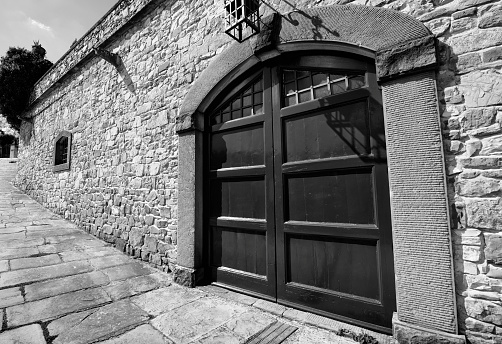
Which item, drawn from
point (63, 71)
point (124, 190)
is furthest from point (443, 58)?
point (63, 71)

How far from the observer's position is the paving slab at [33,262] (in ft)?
11.6

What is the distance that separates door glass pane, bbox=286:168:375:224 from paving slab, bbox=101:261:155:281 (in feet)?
8.00

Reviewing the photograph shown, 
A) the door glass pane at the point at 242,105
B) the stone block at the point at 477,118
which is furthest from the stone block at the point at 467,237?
the door glass pane at the point at 242,105

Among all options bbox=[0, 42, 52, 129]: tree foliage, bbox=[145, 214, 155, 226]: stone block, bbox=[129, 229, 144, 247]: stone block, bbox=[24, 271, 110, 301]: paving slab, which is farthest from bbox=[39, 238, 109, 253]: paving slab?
bbox=[0, 42, 52, 129]: tree foliage

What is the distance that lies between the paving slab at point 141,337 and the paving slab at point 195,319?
52mm

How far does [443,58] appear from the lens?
1.91m

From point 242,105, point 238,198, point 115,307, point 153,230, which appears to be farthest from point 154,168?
point 115,307

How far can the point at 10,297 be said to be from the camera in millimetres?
2689

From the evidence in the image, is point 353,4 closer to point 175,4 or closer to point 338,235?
point 338,235

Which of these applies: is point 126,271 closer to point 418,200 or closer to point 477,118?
point 418,200

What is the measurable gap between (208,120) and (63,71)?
6.86 m

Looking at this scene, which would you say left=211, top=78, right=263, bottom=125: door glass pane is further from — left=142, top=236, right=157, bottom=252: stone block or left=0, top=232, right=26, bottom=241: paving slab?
left=0, top=232, right=26, bottom=241: paving slab

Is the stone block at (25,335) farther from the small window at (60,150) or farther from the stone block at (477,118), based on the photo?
the small window at (60,150)

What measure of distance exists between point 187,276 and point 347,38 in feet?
10.7
